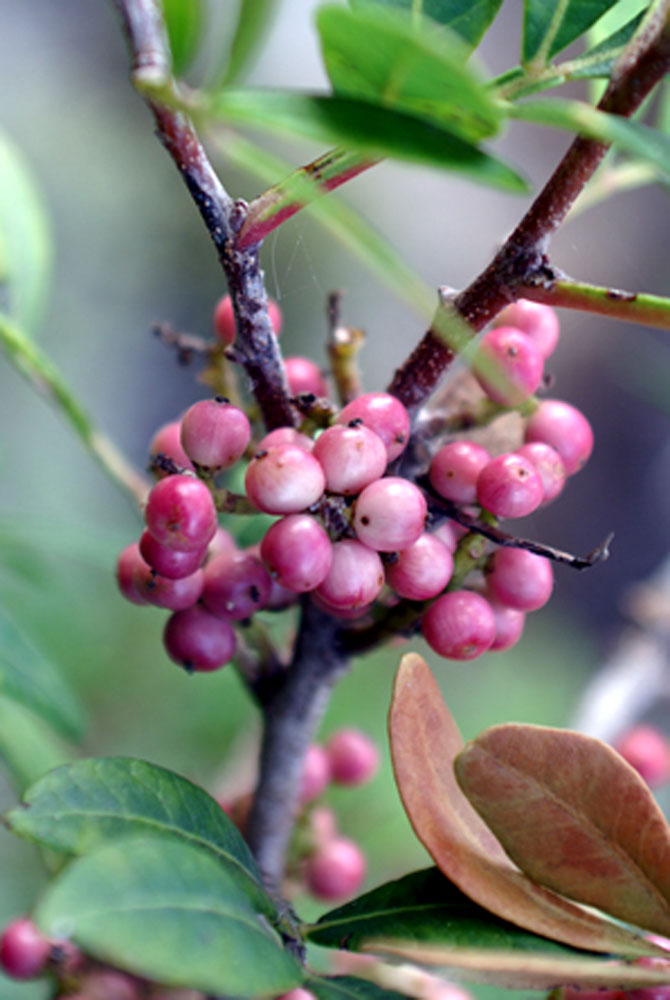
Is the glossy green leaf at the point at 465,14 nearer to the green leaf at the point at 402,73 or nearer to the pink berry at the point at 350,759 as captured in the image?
the green leaf at the point at 402,73

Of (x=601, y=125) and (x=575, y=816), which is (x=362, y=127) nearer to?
(x=601, y=125)

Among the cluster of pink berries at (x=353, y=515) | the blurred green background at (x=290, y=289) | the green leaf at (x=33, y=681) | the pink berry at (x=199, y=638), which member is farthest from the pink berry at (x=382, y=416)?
the blurred green background at (x=290, y=289)

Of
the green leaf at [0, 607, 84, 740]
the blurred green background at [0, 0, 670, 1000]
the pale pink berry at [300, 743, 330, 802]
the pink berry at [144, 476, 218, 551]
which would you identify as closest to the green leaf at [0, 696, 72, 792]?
the green leaf at [0, 607, 84, 740]

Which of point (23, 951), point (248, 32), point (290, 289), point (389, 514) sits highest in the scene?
point (290, 289)

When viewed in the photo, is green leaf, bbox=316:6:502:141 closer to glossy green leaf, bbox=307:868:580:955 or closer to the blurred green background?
glossy green leaf, bbox=307:868:580:955

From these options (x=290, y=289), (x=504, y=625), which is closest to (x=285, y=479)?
(x=504, y=625)

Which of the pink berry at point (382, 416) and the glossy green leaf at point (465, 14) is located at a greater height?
the glossy green leaf at point (465, 14)
